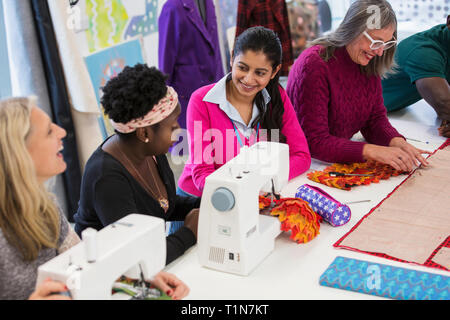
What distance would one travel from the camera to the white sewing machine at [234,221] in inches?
56.6

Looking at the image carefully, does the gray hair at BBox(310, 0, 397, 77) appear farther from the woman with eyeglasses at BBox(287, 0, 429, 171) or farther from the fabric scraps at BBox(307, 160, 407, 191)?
the fabric scraps at BBox(307, 160, 407, 191)

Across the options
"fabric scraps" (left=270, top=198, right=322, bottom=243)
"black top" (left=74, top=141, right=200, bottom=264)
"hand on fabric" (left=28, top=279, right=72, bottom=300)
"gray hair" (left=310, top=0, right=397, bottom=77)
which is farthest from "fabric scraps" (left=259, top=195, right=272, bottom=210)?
"gray hair" (left=310, top=0, right=397, bottom=77)

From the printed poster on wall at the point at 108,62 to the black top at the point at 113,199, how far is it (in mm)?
1590

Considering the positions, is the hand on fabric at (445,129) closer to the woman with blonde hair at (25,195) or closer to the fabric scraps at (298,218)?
the fabric scraps at (298,218)

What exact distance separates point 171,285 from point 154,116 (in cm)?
53

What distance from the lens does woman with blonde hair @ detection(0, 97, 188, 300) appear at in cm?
124

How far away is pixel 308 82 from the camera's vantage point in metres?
2.38

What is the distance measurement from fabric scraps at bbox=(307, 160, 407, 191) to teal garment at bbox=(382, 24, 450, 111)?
0.81 metres

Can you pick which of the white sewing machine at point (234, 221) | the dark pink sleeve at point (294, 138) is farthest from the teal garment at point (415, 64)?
the white sewing machine at point (234, 221)

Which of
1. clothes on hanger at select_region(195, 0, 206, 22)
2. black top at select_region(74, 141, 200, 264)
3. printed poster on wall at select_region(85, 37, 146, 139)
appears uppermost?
clothes on hanger at select_region(195, 0, 206, 22)

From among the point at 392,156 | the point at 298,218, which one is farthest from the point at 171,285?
the point at 392,156

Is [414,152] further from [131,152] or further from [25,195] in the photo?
[25,195]
